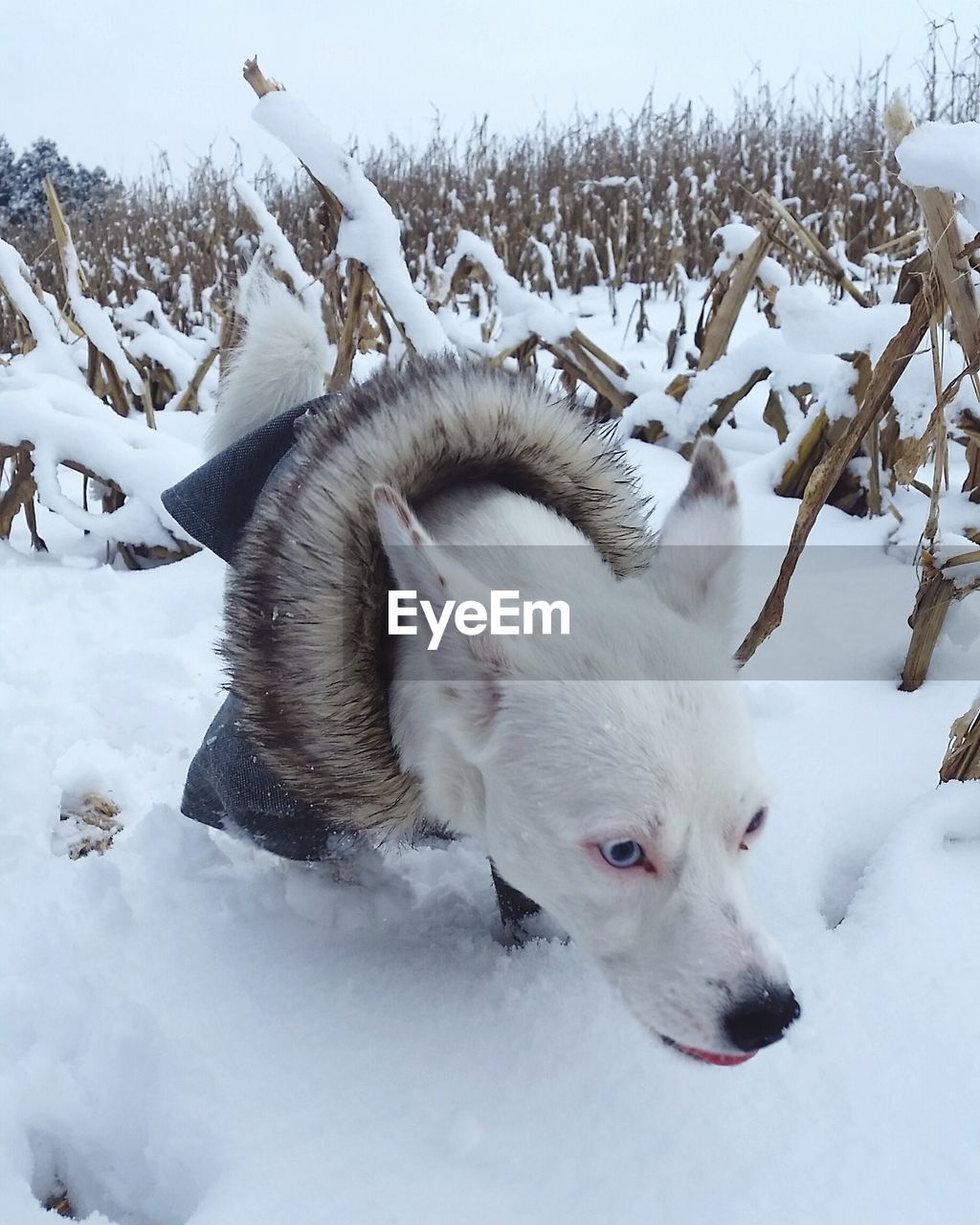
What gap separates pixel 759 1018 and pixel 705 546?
23.2 inches

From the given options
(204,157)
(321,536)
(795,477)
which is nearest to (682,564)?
(321,536)

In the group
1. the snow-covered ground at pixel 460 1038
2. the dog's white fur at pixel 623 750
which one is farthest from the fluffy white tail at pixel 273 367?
the dog's white fur at pixel 623 750

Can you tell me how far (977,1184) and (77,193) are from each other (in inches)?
757

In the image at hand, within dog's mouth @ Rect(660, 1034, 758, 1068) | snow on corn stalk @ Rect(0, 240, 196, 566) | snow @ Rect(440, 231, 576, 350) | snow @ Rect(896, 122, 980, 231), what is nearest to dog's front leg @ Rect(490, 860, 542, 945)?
dog's mouth @ Rect(660, 1034, 758, 1068)

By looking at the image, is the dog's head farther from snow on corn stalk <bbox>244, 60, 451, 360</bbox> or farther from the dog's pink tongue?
snow on corn stalk <bbox>244, 60, 451, 360</bbox>

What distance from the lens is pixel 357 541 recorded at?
125 centimetres

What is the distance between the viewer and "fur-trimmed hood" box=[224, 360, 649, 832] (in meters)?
1.25

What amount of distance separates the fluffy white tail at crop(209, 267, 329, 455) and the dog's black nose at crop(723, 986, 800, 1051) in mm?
1631

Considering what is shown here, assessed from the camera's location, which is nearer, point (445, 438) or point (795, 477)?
point (445, 438)

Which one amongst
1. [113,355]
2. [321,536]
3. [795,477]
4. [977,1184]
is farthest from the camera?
[113,355]

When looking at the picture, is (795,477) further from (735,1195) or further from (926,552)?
(735,1195)

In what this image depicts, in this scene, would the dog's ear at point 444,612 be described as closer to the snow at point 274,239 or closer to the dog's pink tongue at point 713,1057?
the dog's pink tongue at point 713,1057

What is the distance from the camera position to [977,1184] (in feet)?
3.25

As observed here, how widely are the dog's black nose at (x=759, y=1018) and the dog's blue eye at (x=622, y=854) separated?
185mm
